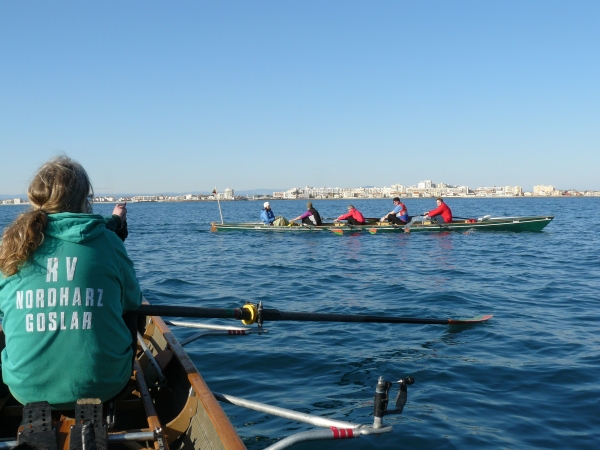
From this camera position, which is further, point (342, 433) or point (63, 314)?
point (342, 433)

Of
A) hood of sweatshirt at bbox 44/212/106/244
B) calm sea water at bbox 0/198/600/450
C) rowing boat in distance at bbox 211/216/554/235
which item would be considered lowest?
calm sea water at bbox 0/198/600/450

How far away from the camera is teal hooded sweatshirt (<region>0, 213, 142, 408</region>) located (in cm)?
287

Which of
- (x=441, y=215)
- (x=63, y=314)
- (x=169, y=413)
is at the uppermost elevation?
(x=63, y=314)

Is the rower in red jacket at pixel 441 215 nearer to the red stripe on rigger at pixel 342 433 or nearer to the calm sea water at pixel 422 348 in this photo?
the calm sea water at pixel 422 348

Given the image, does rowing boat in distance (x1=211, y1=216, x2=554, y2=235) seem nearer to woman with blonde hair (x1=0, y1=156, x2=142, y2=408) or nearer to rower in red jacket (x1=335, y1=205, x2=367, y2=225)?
rower in red jacket (x1=335, y1=205, x2=367, y2=225)

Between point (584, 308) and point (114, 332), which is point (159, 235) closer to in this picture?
point (584, 308)

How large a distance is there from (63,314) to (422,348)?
20.4ft

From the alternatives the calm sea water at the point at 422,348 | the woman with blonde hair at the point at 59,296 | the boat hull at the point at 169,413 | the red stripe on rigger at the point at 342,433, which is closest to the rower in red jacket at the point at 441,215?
the calm sea water at the point at 422,348

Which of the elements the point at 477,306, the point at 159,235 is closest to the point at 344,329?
the point at 477,306

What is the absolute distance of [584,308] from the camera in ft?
35.2

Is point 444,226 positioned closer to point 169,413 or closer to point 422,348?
point 422,348

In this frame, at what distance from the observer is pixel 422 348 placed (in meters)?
8.15

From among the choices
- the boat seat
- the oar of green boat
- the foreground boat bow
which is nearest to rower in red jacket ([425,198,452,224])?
the oar of green boat

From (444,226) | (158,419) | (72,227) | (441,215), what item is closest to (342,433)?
(158,419)
